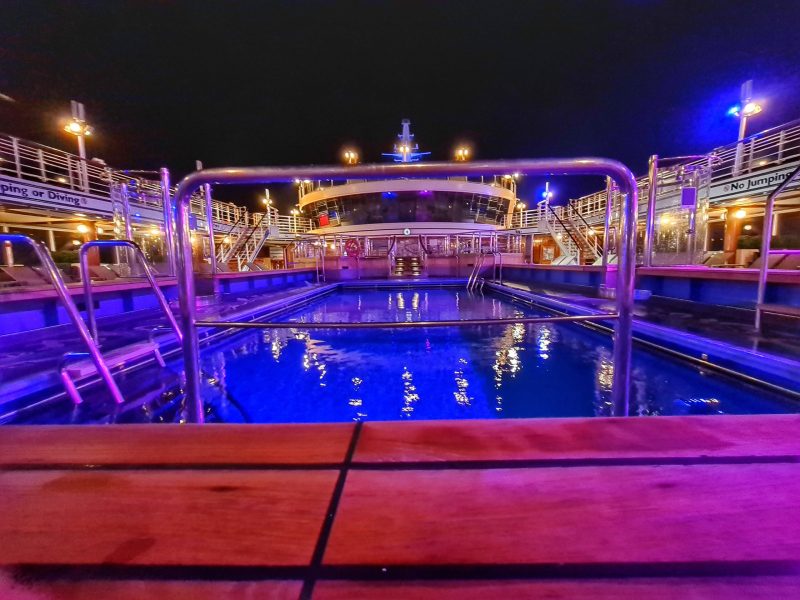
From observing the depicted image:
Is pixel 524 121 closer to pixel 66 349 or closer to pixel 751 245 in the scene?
pixel 751 245

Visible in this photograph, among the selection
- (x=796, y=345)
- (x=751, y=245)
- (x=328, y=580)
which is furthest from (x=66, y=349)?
(x=751, y=245)

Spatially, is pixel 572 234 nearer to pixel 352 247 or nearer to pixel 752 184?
pixel 752 184

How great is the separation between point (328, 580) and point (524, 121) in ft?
106

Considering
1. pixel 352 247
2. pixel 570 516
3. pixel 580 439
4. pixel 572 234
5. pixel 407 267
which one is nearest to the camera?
pixel 570 516

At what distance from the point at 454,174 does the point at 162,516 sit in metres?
1.10

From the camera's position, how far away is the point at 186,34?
14562 millimetres

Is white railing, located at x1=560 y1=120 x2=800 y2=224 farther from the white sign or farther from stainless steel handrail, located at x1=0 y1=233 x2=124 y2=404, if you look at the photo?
stainless steel handrail, located at x1=0 y1=233 x2=124 y2=404

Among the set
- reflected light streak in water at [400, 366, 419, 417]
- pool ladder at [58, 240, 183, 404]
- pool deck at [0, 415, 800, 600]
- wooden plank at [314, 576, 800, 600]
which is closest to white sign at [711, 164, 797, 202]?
reflected light streak in water at [400, 366, 419, 417]

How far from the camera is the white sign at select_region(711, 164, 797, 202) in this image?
9.07 metres

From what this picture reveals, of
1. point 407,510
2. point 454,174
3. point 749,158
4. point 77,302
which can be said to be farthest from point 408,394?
point 749,158

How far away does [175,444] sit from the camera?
760 mm

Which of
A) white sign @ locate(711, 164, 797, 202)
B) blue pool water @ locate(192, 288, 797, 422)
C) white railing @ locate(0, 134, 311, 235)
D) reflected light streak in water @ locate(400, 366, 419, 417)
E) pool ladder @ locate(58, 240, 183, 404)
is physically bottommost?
reflected light streak in water @ locate(400, 366, 419, 417)

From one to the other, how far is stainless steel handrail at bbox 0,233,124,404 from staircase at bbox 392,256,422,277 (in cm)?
1218

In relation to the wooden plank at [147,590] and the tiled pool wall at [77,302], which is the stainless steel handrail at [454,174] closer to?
the wooden plank at [147,590]
